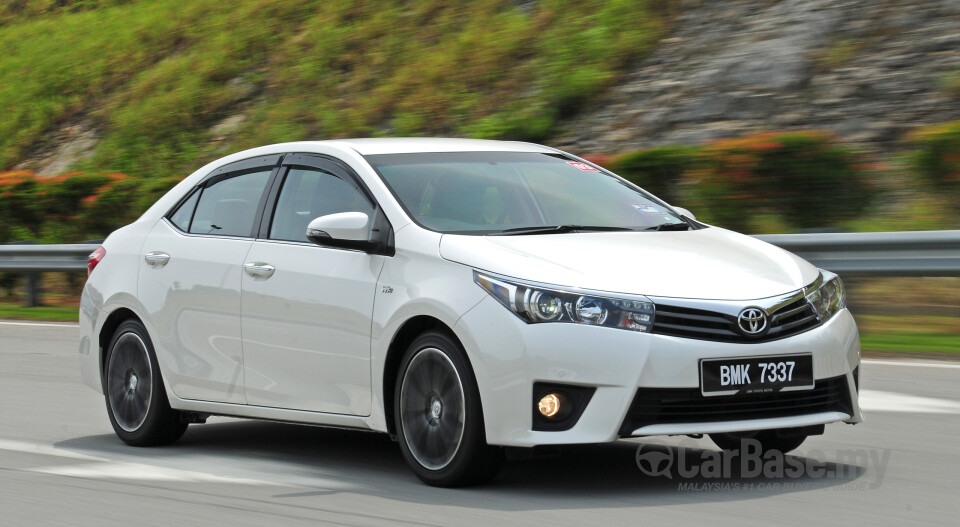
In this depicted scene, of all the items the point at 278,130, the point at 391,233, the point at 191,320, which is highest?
the point at 391,233

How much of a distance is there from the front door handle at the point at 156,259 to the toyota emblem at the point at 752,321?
3.30 meters

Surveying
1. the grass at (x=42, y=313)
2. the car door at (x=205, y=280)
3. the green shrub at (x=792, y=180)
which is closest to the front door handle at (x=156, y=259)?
the car door at (x=205, y=280)

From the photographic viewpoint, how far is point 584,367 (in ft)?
17.2

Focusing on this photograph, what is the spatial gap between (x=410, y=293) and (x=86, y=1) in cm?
3146

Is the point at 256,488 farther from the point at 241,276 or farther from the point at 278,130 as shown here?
the point at 278,130

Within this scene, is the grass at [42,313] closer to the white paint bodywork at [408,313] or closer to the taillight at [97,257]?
the taillight at [97,257]

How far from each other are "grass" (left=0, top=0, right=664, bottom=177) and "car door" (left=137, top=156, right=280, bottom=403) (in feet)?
38.9

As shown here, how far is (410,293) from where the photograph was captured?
581 cm

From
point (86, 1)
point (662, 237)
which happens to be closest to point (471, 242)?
point (662, 237)

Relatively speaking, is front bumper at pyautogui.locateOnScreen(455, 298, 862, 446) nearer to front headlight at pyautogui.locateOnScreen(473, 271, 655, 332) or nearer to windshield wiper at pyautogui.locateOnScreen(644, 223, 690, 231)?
front headlight at pyautogui.locateOnScreen(473, 271, 655, 332)

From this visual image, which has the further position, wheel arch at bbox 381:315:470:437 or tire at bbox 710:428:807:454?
tire at bbox 710:428:807:454

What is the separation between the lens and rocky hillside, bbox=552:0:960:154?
53.2 ft

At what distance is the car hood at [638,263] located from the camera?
17.7 ft

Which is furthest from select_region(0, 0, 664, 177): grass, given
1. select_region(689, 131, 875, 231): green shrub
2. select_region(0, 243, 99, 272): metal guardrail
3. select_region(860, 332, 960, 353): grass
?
select_region(860, 332, 960, 353): grass
